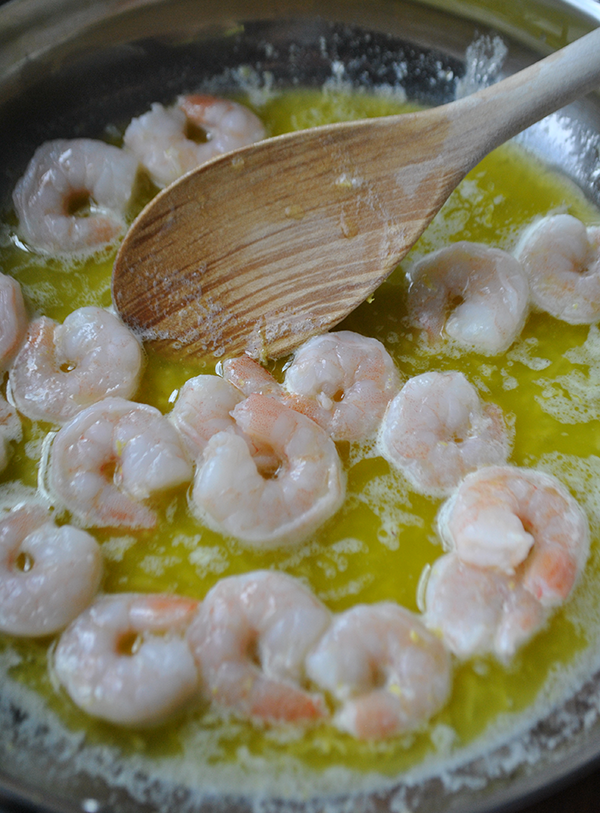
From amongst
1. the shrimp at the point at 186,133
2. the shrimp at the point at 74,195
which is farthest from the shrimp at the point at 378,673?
the shrimp at the point at 186,133

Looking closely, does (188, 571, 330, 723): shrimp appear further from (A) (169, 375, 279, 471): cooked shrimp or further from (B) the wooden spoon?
(B) the wooden spoon

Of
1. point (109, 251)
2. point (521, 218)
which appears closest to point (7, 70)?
point (109, 251)

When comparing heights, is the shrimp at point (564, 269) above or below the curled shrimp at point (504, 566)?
above

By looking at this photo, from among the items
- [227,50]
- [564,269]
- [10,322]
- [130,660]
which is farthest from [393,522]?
[227,50]

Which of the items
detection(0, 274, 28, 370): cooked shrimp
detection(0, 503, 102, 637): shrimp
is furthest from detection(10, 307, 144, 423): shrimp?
detection(0, 503, 102, 637): shrimp

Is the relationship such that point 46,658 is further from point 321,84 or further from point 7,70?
point 321,84

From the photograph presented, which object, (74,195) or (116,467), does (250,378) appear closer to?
(116,467)

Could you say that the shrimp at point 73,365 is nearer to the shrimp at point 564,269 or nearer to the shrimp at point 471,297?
the shrimp at point 471,297
